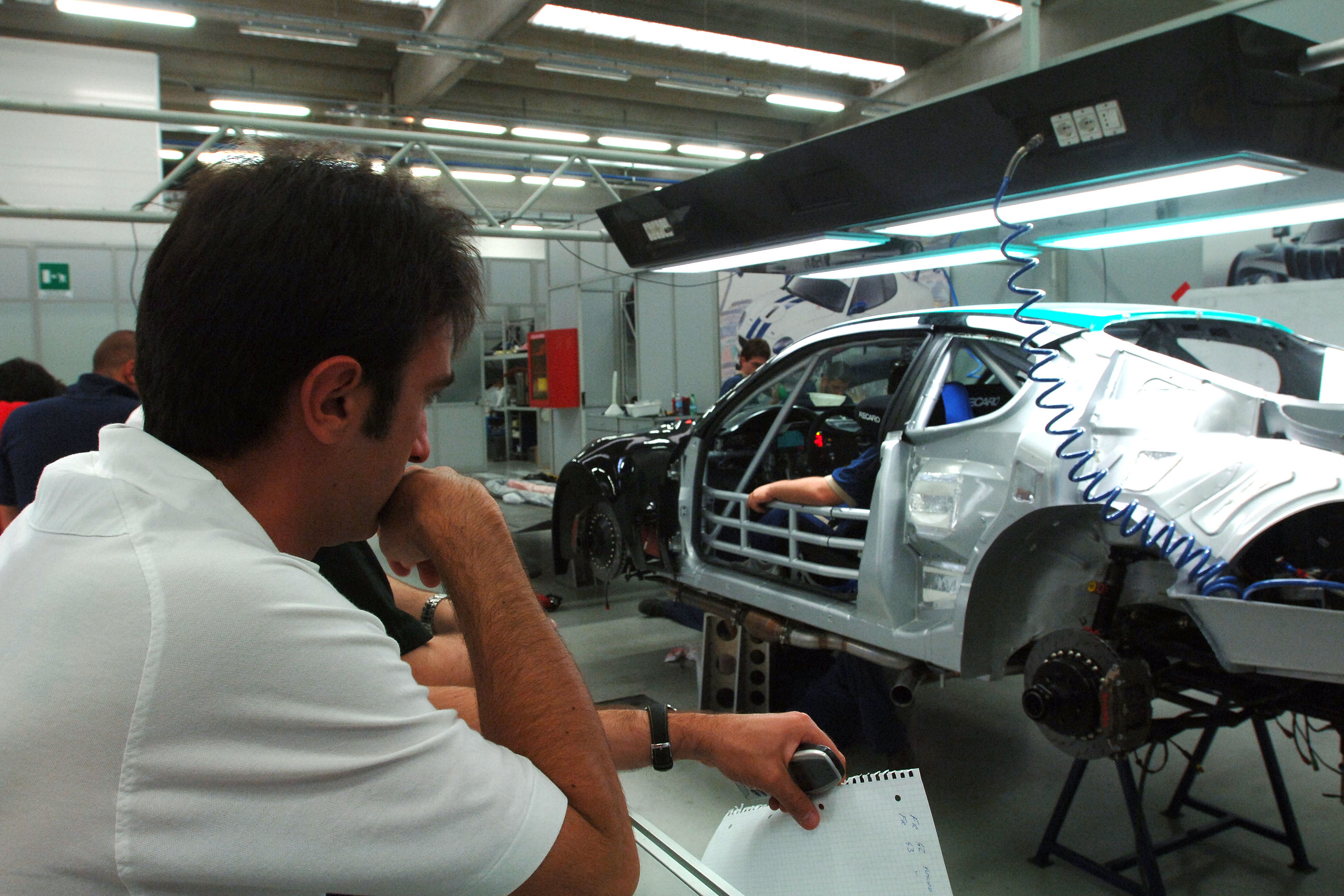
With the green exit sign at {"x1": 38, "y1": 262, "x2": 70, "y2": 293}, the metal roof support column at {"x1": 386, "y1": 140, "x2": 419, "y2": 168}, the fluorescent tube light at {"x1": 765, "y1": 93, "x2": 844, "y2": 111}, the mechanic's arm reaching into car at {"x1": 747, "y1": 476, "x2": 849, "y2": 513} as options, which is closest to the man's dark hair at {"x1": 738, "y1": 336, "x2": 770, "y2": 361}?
the metal roof support column at {"x1": 386, "y1": 140, "x2": 419, "y2": 168}

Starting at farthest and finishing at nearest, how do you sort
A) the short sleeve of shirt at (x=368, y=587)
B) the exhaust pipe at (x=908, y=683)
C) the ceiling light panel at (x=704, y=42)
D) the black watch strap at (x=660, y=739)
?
the ceiling light panel at (x=704, y=42) < the exhaust pipe at (x=908, y=683) < the short sleeve of shirt at (x=368, y=587) < the black watch strap at (x=660, y=739)

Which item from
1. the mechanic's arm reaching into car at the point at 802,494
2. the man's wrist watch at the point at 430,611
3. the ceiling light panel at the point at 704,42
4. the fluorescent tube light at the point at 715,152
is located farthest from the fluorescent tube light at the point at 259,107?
the man's wrist watch at the point at 430,611

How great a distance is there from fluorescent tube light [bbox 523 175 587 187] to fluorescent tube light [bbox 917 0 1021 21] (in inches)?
264

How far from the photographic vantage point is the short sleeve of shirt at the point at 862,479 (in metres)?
3.43

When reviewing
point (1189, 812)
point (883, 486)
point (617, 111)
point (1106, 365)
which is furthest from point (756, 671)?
point (617, 111)

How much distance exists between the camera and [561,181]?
1544cm

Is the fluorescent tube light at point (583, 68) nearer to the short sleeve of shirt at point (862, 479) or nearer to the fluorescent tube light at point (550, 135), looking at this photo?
the fluorescent tube light at point (550, 135)

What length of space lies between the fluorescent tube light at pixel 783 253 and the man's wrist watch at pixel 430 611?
2.44 meters

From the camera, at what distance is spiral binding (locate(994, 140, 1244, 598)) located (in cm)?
217

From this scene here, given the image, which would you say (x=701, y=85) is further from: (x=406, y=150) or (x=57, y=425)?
(x=57, y=425)

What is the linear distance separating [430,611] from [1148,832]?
8.13 ft

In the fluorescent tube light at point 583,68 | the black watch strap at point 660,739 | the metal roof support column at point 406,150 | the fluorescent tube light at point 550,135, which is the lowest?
the black watch strap at point 660,739

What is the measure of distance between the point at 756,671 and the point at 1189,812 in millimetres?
1699

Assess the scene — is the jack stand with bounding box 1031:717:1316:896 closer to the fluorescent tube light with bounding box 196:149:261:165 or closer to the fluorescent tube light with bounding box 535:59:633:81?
the fluorescent tube light with bounding box 196:149:261:165
